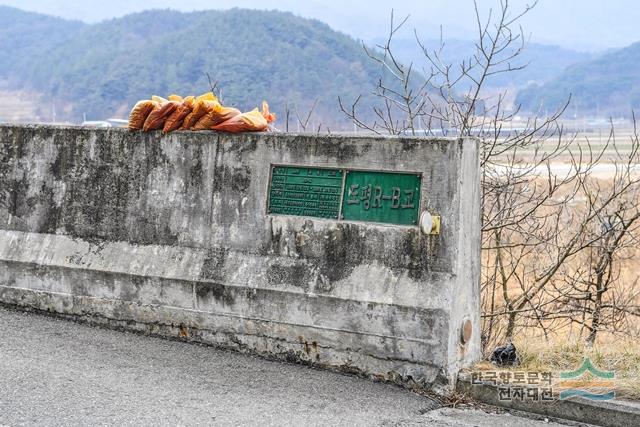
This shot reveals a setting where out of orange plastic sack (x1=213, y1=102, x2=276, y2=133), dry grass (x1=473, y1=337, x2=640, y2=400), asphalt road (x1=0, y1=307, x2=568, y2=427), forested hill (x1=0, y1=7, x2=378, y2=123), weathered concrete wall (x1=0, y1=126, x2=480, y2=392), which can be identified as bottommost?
asphalt road (x1=0, y1=307, x2=568, y2=427)

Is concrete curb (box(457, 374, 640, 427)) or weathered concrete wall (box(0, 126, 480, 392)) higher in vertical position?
weathered concrete wall (box(0, 126, 480, 392))

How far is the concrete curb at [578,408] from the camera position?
559cm

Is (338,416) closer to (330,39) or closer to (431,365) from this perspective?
(431,365)

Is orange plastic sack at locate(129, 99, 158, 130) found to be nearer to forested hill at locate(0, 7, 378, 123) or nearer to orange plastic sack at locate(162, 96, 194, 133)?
orange plastic sack at locate(162, 96, 194, 133)

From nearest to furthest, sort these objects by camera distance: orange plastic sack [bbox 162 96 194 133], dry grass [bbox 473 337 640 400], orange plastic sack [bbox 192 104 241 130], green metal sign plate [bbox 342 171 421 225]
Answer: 1. dry grass [bbox 473 337 640 400]
2. green metal sign plate [bbox 342 171 421 225]
3. orange plastic sack [bbox 192 104 241 130]
4. orange plastic sack [bbox 162 96 194 133]

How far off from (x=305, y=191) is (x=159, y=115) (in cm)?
144

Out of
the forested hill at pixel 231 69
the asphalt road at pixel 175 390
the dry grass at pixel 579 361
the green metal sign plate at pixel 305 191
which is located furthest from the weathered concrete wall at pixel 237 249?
the forested hill at pixel 231 69

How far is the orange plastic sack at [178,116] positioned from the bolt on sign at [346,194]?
37.4 inches

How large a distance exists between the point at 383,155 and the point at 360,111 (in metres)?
127

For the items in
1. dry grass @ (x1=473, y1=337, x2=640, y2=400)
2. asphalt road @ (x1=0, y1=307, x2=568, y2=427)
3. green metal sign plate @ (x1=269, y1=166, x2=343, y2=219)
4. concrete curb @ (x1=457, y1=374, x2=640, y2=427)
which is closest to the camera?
asphalt road @ (x1=0, y1=307, x2=568, y2=427)

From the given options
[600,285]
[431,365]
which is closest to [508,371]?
[431,365]

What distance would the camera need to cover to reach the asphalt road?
5.47m

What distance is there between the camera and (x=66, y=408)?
5496mm

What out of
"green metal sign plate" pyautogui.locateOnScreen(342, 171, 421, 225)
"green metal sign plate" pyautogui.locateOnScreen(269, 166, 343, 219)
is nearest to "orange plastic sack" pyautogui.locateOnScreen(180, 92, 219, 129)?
"green metal sign plate" pyautogui.locateOnScreen(269, 166, 343, 219)
